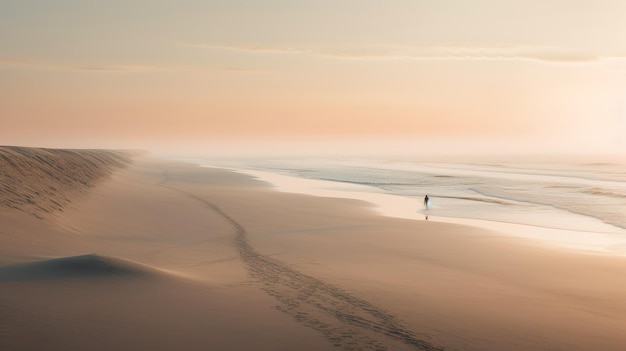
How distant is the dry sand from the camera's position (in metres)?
12.2

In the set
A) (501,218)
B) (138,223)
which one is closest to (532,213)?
(501,218)

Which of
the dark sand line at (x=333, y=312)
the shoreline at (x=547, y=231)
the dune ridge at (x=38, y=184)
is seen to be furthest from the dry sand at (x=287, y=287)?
the shoreline at (x=547, y=231)

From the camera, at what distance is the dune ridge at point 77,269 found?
1556 cm

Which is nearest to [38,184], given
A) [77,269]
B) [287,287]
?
[77,269]

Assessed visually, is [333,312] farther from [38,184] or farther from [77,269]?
[38,184]

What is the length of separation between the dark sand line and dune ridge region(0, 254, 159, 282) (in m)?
4.07

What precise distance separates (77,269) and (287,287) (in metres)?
6.38

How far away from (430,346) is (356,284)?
542 cm

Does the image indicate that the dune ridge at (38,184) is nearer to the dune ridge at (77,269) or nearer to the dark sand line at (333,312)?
the dune ridge at (77,269)

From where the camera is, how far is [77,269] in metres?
16.0

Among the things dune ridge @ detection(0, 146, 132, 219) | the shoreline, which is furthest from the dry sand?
the shoreline

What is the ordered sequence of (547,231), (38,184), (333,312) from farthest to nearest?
1. (38,184)
2. (547,231)
3. (333,312)

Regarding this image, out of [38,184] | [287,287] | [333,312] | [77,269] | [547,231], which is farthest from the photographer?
[38,184]

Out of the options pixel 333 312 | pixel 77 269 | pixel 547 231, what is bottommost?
pixel 333 312
